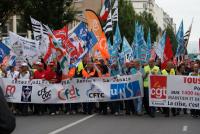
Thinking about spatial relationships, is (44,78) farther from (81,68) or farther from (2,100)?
(2,100)

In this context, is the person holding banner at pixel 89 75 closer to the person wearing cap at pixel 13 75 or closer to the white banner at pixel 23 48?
the person wearing cap at pixel 13 75

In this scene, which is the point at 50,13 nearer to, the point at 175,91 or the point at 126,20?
the point at 175,91

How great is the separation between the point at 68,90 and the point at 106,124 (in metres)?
3.80

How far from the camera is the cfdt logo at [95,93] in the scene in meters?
17.6

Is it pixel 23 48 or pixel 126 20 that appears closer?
pixel 23 48

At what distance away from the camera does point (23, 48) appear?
21.1m

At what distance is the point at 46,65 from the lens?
19.0 metres

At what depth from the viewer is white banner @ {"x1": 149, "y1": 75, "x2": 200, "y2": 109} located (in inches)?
654

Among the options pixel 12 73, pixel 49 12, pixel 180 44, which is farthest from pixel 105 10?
pixel 49 12

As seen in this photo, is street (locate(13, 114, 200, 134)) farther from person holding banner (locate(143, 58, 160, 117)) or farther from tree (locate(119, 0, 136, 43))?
tree (locate(119, 0, 136, 43))

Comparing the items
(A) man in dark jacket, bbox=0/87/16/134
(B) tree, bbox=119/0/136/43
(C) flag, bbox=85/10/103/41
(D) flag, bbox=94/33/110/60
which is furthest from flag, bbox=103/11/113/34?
(B) tree, bbox=119/0/136/43

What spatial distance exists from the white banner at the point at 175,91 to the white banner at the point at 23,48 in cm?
600

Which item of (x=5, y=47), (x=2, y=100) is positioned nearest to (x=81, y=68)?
(x=5, y=47)

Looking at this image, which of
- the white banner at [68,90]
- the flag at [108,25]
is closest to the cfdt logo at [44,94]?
the white banner at [68,90]
